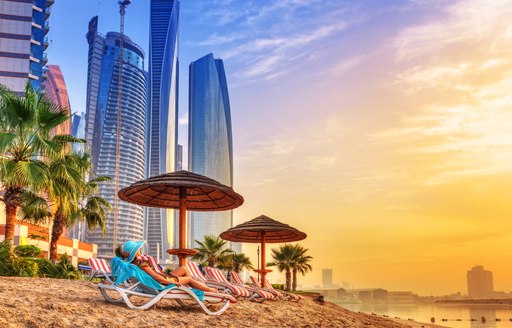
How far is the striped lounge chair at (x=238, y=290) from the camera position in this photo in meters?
11.3

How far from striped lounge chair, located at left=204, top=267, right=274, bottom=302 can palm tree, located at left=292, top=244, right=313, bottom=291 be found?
31.7m

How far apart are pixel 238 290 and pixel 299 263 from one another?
35540mm

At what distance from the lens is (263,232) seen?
17844 mm

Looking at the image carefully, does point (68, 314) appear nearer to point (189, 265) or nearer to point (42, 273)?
point (189, 265)

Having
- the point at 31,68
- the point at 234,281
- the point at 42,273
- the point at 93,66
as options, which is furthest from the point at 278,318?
the point at 93,66

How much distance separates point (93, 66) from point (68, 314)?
666 feet

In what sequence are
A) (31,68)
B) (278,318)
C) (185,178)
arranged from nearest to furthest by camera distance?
(278,318) < (185,178) < (31,68)

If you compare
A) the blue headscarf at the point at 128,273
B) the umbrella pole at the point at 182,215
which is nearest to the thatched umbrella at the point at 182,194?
the umbrella pole at the point at 182,215

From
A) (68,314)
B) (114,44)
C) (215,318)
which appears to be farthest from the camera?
(114,44)

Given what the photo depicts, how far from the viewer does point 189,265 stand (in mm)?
12039

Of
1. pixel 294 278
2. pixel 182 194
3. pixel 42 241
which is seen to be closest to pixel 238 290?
pixel 182 194

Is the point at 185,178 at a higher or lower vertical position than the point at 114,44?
lower

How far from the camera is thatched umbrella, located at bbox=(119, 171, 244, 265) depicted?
38.4ft

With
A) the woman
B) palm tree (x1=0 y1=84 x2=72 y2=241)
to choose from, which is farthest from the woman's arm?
palm tree (x1=0 y1=84 x2=72 y2=241)
